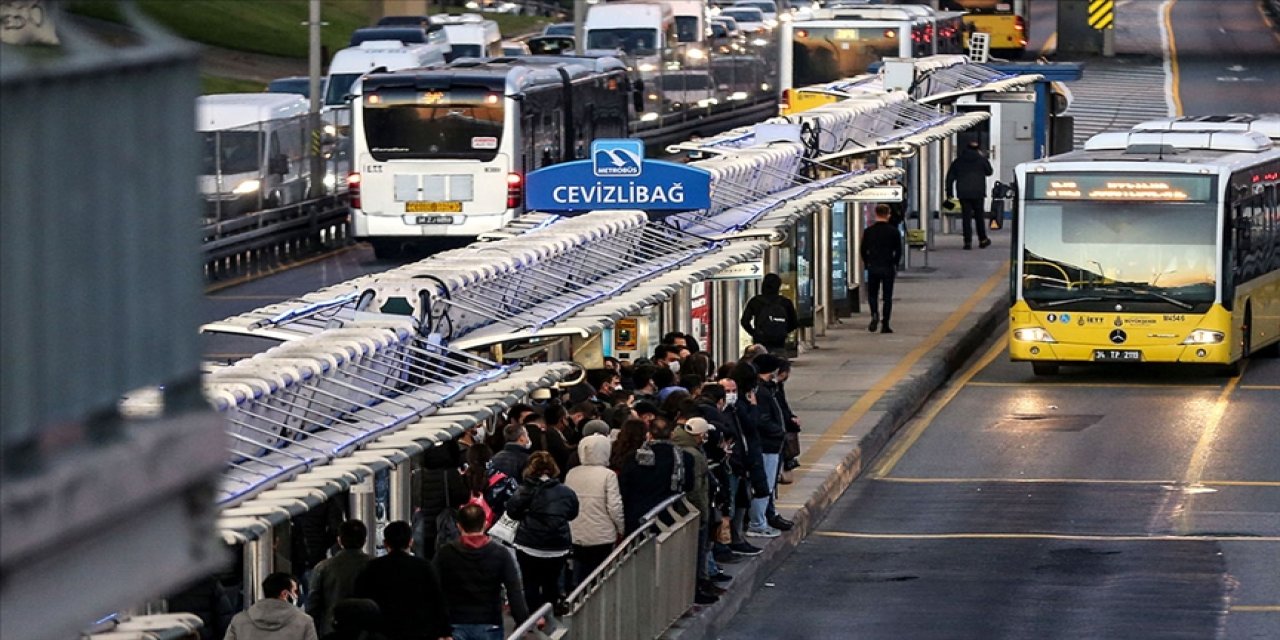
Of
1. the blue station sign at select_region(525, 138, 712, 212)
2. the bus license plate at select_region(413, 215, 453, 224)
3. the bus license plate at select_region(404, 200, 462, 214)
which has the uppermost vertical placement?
the blue station sign at select_region(525, 138, 712, 212)

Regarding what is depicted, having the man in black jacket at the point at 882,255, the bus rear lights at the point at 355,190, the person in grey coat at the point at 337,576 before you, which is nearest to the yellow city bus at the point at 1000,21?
the bus rear lights at the point at 355,190

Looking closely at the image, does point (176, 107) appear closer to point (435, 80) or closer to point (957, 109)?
point (435, 80)

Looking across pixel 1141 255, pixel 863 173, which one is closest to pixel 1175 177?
pixel 1141 255

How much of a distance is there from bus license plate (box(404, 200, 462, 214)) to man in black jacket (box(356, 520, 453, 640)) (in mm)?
26392

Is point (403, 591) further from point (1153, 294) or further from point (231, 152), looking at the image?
point (231, 152)

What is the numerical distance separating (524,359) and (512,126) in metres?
20.5

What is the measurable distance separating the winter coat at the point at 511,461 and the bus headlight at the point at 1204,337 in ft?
49.8

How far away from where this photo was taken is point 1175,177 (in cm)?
2920

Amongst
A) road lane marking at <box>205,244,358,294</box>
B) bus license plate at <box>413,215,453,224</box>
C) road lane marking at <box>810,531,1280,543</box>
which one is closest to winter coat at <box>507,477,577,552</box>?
road lane marking at <box>810,531,1280,543</box>

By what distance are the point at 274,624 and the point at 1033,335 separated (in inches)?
760

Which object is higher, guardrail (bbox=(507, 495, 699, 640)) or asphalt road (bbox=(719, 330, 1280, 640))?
guardrail (bbox=(507, 495, 699, 640))

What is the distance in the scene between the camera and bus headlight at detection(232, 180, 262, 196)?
37938mm

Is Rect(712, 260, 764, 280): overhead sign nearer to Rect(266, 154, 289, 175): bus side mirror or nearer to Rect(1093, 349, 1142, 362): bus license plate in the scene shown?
Rect(1093, 349, 1142, 362): bus license plate

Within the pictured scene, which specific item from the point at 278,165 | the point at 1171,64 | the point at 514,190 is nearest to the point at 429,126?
the point at 514,190
